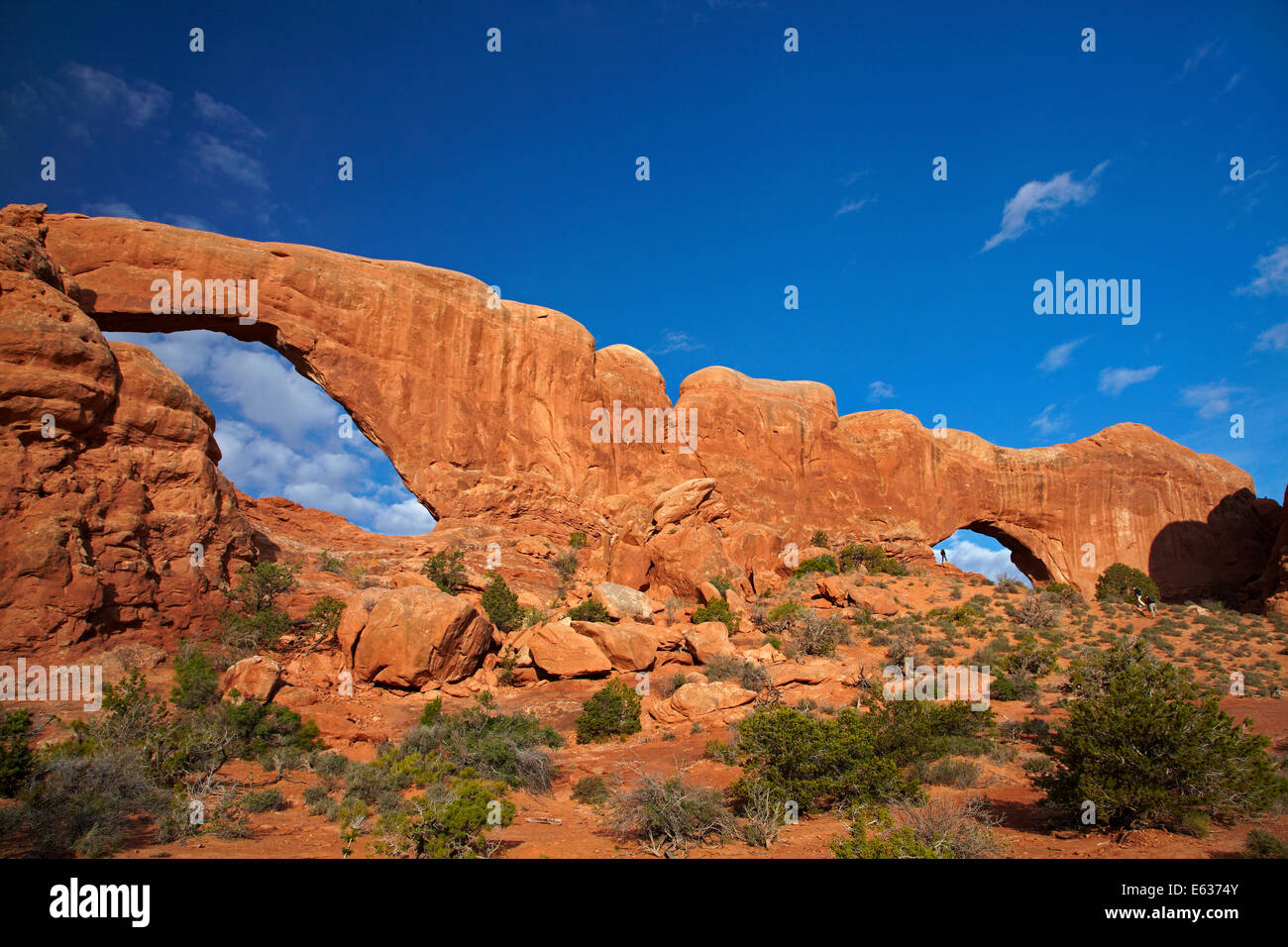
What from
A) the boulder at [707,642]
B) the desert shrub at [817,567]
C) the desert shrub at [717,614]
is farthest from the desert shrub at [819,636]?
the desert shrub at [817,567]

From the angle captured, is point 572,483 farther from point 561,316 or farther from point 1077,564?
point 1077,564

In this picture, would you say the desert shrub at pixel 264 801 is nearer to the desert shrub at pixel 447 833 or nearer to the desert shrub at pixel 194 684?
the desert shrub at pixel 447 833

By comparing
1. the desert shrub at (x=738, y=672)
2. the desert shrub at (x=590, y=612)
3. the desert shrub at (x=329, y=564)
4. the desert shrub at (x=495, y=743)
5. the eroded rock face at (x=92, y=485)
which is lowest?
the desert shrub at (x=495, y=743)

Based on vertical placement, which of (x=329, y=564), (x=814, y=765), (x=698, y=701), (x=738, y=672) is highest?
(x=329, y=564)

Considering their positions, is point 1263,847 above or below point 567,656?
above

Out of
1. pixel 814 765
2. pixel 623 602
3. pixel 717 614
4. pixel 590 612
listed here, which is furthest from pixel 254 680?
pixel 717 614

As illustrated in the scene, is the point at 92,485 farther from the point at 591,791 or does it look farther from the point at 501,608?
the point at 591,791

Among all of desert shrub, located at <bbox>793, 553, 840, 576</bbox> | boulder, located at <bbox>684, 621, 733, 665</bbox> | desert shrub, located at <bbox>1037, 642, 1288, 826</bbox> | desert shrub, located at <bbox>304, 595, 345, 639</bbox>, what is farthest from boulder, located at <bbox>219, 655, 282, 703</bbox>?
desert shrub, located at <bbox>793, 553, 840, 576</bbox>
